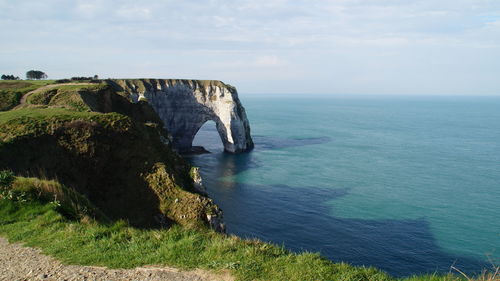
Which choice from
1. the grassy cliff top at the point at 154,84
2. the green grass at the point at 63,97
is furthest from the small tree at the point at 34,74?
the green grass at the point at 63,97

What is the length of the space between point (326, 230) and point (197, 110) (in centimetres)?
6076

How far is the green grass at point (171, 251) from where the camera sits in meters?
9.72

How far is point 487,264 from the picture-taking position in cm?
3334

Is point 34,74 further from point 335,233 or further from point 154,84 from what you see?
point 335,233

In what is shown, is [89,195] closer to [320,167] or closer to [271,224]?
[271,224]

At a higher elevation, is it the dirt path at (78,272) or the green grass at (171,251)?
the green grass at (171,251)

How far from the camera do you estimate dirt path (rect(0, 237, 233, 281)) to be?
9602 millimetres

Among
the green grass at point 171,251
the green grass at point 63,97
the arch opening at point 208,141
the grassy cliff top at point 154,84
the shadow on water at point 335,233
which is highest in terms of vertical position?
the grassy cliff top at point 154,84

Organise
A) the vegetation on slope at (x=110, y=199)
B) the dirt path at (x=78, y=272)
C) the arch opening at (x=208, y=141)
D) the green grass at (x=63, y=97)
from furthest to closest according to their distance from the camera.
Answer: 1. the arch opening at (x=208, y=141)
2. the green grass at (x=63, y=97)
3. the vegetation on slope at (x=110, y=199)
4. the dirt path at (x=78, y=272)

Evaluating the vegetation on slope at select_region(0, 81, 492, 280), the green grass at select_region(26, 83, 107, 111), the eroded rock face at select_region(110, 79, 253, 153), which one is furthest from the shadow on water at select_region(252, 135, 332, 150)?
the green grass at select_region(26, 83, 107, 111)

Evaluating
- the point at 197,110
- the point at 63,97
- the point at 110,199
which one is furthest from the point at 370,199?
the point at 197,110

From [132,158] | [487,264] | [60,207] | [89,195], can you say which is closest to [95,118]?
[132,158]

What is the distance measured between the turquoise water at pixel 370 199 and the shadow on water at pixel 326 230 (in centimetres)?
12

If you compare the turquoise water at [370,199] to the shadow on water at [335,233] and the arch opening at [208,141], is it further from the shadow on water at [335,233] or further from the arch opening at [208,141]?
the arch opening at [208,141]
